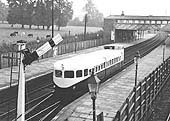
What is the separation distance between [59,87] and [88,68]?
2.33m

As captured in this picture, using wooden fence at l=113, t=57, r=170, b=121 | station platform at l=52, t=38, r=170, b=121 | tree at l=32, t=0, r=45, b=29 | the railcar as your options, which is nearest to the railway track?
the railcar

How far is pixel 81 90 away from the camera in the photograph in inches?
729

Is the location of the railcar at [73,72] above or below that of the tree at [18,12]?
below

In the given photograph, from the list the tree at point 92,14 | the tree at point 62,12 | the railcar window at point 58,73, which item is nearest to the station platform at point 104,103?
the railcar window at point 58,73

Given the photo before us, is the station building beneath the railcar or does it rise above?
above

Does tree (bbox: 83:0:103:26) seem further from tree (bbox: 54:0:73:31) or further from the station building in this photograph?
the station building

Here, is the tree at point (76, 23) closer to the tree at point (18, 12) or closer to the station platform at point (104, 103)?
the tree at point (18, 12)

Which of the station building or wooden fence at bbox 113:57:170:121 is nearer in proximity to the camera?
wooden fence at bbox 113:57:170:121

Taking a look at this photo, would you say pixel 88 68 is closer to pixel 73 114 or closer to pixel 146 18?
pixel 73 114

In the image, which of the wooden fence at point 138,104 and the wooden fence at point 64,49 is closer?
the wooden fence at point 138,104

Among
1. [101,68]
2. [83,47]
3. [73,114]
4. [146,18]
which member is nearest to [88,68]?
[101,68]

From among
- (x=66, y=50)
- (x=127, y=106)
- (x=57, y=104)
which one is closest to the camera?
(x=127, y=106)

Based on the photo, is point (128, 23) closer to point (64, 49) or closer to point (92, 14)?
point (64, 49)

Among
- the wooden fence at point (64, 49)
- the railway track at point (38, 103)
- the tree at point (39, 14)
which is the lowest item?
the railway track at point (38, 103)
